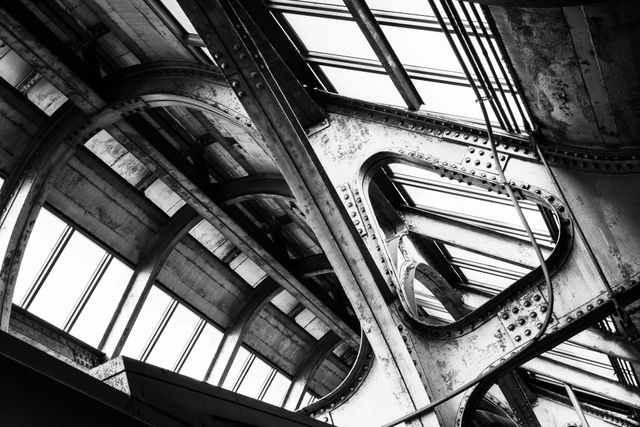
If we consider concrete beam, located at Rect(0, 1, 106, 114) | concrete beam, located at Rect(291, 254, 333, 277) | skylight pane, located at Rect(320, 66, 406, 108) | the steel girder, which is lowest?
the steel girder

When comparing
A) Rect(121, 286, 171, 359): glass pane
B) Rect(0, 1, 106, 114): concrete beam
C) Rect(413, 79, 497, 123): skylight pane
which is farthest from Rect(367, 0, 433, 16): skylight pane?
Rect(121, 286, 171, 359): glass pane

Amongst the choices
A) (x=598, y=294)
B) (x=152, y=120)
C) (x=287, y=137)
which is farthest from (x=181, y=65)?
(x=598, y=294)

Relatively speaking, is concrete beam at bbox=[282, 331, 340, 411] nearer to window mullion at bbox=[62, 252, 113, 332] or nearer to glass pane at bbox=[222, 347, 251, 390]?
glass pane at bbox=[222, 347, 251, 390]

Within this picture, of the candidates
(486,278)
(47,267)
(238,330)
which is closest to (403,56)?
(486,278)

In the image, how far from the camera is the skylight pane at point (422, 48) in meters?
9.66

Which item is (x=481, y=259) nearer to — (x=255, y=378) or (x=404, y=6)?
(x=404, y=6)

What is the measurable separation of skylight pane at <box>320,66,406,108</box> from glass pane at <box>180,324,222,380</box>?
12320 millimetres

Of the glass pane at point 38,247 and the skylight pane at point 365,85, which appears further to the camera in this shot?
the glass pane at point 38,247

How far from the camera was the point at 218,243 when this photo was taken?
21.1 m

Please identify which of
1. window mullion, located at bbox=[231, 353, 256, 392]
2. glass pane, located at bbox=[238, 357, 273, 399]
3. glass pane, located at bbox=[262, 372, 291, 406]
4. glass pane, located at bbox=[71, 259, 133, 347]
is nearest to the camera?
glass pane, located at bbox=[71, 259, 133, 347]

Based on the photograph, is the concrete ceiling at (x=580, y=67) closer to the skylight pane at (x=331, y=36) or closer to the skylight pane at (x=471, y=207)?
the skylight pane at (x=331, y=36)

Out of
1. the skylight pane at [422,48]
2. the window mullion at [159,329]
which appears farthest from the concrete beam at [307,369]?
the skylight pane at [422,48]

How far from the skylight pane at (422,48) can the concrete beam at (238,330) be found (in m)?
14.0

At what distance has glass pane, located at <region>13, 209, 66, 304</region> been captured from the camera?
16453mm
